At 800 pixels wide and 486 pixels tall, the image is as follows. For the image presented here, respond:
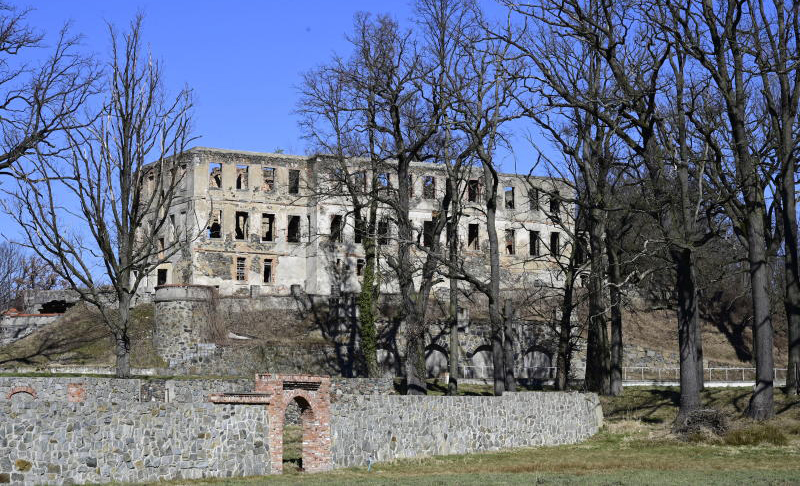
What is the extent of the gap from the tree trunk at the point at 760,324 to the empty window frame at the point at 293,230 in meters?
31.9

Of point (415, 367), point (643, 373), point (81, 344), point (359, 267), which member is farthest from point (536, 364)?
point (81, 344)

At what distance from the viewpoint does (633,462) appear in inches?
793

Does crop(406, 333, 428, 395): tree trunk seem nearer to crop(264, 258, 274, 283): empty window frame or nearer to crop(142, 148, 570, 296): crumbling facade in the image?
crop(142, 148, 570, 296): crumbling facade

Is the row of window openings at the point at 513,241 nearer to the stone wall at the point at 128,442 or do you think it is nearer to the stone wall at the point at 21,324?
the stone wall at the point at 21,324

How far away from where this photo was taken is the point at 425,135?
3397cm

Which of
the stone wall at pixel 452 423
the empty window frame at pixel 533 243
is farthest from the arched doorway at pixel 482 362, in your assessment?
the stone wall at pixel 452 423

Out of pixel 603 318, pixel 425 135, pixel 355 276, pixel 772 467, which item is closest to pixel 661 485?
pixel 772 467

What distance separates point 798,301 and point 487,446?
9429 millimetres

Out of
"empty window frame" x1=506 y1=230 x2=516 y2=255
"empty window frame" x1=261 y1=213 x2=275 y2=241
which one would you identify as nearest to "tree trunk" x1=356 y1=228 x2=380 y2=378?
"empty window frame" x1=261 y1=213 x2=275 y2=241

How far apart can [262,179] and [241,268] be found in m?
4.66

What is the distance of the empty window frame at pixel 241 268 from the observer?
5234 centimetres

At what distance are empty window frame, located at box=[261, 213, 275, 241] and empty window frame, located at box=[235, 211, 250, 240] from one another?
2.99 feet

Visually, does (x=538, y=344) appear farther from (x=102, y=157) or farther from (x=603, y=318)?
(x=102, y=157)

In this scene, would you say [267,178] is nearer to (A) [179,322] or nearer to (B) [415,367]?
(A) [179,322]
